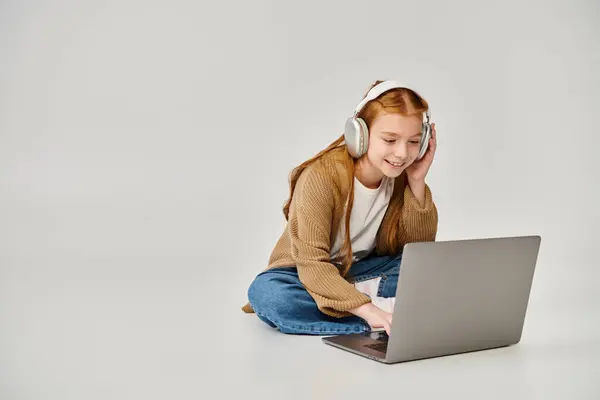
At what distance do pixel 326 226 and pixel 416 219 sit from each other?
325 mm

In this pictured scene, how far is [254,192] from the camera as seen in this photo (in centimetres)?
395

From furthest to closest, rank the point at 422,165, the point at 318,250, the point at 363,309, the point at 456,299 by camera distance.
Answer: the point at 422,165 → the point at 318,250 → the point at 363,309 → the point at 456,299

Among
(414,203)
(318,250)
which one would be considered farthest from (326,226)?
(414,203)

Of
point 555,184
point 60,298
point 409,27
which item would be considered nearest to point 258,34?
point 409,27

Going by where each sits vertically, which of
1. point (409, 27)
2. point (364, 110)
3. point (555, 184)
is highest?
point (409, 27)

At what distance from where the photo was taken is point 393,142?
2.47m

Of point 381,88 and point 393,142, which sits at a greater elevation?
point 381,88

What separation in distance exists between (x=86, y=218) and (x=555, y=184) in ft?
6.40

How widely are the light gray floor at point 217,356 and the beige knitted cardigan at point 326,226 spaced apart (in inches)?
Result: 5.5

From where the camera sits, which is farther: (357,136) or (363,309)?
(357,136)

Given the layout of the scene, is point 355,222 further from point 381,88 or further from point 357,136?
point 381,88

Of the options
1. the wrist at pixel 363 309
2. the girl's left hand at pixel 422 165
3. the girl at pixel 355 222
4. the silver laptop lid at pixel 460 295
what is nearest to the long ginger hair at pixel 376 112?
the girl at pixel 355 222

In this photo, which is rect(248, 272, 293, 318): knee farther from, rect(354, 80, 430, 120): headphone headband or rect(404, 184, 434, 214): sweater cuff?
rect(354, 80, 430, 120): headphone headband

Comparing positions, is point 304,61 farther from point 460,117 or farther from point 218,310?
point 218,310
